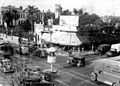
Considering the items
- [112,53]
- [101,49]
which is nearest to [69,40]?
[101,49]

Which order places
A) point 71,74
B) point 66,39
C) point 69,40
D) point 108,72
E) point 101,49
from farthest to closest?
point 66,39 < point 69,40 < point 101,49 < point 71,74 < point 108,72

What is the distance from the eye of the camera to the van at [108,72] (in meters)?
17.4

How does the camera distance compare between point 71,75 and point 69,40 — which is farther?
point 69,40

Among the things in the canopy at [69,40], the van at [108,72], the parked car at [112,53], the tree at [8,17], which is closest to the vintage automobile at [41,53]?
the canopy at [69,40]

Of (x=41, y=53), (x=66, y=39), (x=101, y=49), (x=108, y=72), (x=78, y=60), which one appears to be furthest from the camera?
(x=66, y=39)

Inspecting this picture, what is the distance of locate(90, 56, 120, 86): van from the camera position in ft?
57.0

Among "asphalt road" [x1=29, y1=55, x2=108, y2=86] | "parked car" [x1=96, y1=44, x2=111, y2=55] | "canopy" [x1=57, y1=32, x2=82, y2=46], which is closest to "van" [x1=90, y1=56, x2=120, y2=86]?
"asphalt road" [x1=29, y1=55, x2=108, y2=86]

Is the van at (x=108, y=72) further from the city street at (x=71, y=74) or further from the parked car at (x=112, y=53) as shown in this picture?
the parked car at (x=112, y=53)

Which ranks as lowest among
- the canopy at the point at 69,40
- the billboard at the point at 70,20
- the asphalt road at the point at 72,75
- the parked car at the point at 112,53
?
the asphalt road at the point at 72,75

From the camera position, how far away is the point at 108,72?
18031mm

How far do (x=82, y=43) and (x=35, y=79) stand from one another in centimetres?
2324

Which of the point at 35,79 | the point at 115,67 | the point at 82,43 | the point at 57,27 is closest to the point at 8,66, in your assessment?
the point at 35,79

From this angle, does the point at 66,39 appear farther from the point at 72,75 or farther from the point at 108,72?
the point at 108,72

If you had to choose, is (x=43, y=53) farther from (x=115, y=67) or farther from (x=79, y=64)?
(x=115, y=67)
